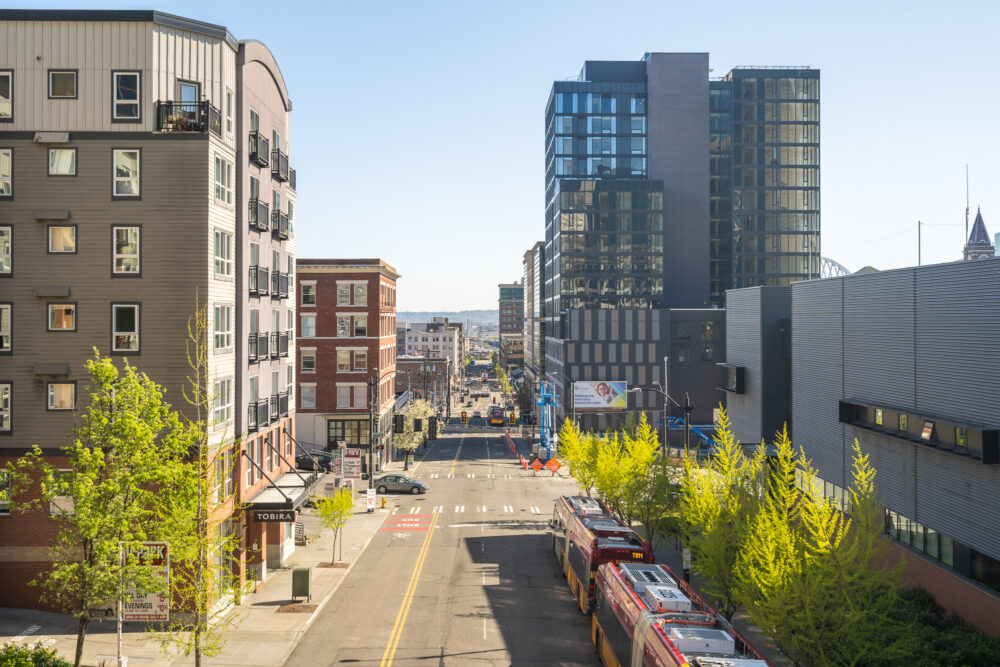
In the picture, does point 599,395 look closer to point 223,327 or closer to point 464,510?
point 464,510

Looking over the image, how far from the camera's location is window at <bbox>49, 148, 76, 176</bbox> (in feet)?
97.5

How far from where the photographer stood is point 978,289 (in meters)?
26.3

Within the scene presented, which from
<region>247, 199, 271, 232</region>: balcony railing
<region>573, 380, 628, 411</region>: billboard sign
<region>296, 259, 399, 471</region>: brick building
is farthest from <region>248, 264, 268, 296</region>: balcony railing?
<region>573, 380, 628, 411</region>: billboard sign

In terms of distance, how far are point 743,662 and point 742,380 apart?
36789mm

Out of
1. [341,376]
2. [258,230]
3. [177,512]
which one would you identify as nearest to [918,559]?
[177,512]

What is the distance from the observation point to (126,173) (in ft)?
98.1

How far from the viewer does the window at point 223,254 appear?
31261 mm

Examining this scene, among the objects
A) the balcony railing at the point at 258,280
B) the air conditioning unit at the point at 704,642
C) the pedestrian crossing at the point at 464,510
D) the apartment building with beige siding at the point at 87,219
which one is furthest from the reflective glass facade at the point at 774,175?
the air conditioning unit at the point at 704,642

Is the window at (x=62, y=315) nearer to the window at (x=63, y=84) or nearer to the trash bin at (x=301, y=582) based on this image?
the window at (x=63, y=84)

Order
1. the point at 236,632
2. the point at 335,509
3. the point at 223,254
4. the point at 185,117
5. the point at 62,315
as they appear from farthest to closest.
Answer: the point at 335,509 → the point at 223,254 → the point at 185,117 → the point at 62,315 → the point at 236,632

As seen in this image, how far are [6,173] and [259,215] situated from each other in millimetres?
10155

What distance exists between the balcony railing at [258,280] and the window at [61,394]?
858 cm

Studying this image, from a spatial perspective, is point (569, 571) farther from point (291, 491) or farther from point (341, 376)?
point (341, 376)

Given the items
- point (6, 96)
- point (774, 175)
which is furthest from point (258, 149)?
point (774, 175)
